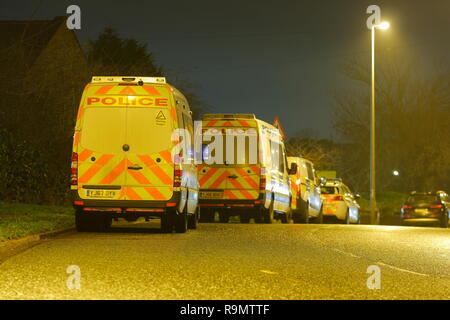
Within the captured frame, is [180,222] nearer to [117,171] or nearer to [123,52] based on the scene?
[117,171]

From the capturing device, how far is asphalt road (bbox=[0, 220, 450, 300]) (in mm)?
8812

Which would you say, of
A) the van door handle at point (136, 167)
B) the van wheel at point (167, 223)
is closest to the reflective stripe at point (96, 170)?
the van door handle at point (136, 167)

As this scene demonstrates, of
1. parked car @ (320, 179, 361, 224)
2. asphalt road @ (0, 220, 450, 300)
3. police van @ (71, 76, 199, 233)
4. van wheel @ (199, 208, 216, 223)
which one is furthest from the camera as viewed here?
parked car @ (320, 179, 361, 224)

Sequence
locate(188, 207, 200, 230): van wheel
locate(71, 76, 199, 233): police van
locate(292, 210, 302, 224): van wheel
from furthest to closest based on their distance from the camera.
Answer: locate(292, 210, 302, 224): van wheel, locate(188, 207, 200, 230): van wheel, locate(71, 76, 199, 233): police van

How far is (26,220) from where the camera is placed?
18.4 m

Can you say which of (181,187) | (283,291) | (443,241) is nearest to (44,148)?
(181,187)

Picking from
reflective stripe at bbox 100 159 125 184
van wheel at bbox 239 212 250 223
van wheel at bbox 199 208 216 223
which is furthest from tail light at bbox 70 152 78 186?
van wheel at bbox 199 208 216 223

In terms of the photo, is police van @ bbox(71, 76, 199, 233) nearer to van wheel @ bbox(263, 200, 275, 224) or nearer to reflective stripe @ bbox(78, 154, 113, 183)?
reflective stripe @ bbox(78, 154, 113, 183)

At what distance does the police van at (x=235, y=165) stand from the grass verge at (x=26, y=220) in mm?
3840

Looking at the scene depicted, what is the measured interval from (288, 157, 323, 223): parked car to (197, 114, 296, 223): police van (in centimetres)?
302

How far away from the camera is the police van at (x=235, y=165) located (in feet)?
70.4

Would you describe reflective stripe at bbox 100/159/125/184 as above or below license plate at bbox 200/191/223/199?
above

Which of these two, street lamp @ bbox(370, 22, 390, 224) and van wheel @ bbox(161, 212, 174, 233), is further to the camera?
street lamp @ bbox(370, 22, 390, 224)

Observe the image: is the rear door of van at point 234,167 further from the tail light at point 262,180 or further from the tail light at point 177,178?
Answer: the tail light at point 177,178
